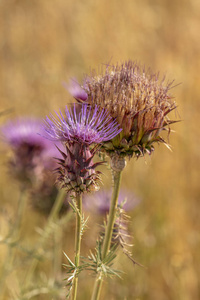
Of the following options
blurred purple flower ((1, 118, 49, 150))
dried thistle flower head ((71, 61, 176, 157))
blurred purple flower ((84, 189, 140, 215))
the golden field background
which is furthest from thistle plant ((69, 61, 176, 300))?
blurred purple flower ((1, 118, 49, 150))

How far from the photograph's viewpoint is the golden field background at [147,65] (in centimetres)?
335

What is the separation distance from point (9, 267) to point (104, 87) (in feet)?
5.04

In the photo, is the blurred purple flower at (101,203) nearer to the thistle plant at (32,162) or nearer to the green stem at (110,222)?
the thistle plant at (32,162)

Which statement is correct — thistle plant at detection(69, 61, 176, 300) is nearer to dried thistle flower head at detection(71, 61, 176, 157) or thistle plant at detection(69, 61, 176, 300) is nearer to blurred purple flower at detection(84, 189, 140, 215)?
dried thistle flower head at detection(71, 61, 176, 157)

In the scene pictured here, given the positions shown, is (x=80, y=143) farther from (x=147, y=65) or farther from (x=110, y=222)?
(x=147, y=65)

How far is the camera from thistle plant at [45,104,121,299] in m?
1.43

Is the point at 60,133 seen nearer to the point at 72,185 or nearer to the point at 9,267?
the point at 72,185

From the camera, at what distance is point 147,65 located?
5.12 metres

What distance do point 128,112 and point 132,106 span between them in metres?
0.04


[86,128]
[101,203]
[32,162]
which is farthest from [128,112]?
[32,162]

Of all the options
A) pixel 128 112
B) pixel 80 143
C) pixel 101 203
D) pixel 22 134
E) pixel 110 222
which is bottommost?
pixel 110 222

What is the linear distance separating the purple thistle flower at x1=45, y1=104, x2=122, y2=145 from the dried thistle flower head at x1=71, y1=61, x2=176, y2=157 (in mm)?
40

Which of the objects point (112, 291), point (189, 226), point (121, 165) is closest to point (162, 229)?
point (189, 226)

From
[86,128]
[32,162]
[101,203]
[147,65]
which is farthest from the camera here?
[147,65]
